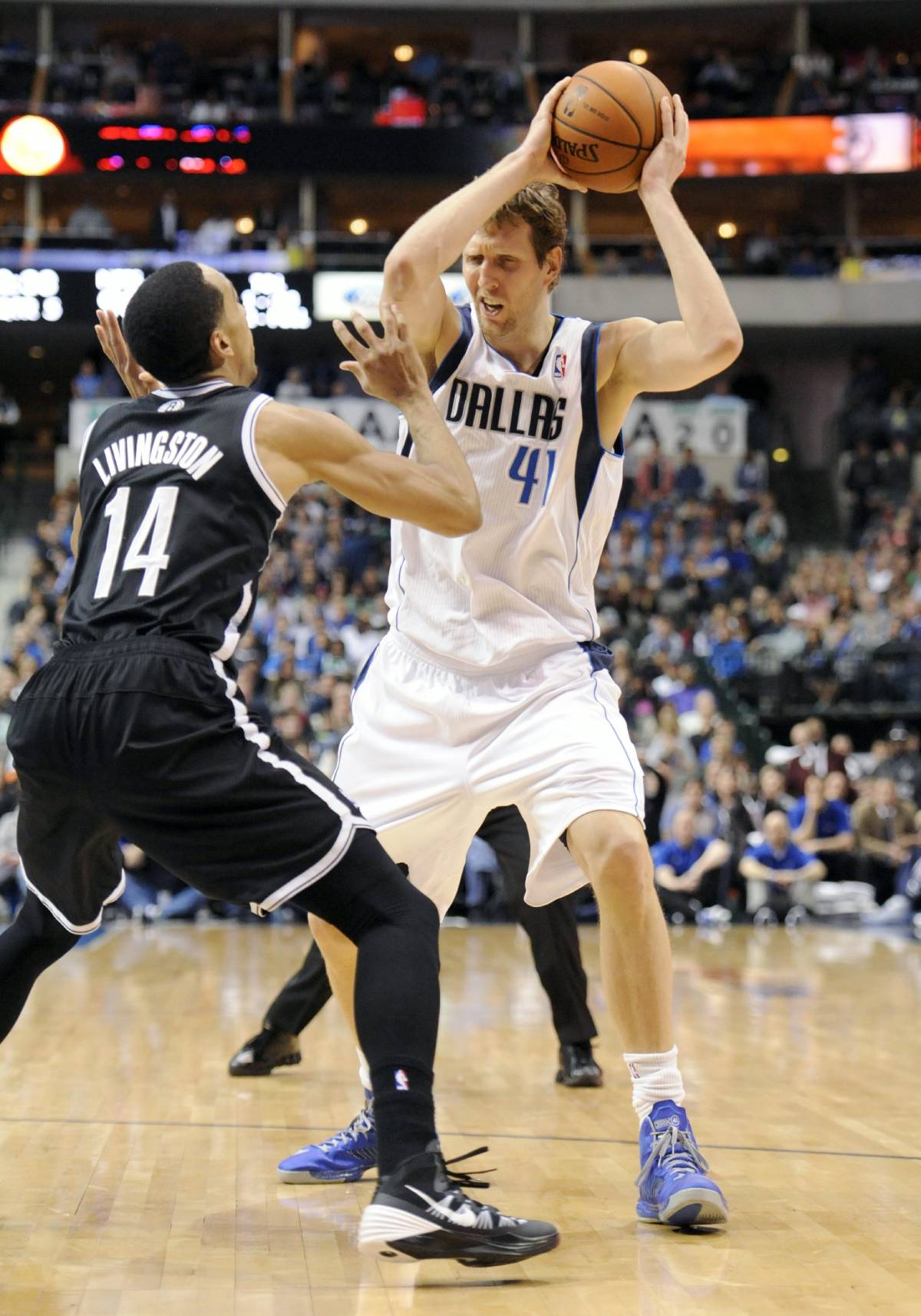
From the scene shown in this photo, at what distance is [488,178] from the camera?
3.88 metres

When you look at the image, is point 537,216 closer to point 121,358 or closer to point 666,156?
point 666,156

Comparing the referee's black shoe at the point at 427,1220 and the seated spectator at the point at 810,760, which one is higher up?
the referee's black shoe at the point at 427,1220

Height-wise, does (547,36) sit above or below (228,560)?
above

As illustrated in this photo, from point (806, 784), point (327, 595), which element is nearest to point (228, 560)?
point (806, 784)

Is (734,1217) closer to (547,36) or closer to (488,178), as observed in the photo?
(488,178)

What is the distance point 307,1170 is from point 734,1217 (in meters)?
1.15

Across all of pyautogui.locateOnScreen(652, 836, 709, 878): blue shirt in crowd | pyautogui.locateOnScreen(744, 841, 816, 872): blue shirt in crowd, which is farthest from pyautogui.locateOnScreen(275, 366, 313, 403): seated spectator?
pyautogui.locateOnScreen(744, 841, 816, 872): blue shirt in crowd

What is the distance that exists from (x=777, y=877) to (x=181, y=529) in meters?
10.3

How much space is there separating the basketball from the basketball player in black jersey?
3.31 ft

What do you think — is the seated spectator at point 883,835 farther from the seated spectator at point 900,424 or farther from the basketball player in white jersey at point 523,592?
the seated spectator at point 900,424

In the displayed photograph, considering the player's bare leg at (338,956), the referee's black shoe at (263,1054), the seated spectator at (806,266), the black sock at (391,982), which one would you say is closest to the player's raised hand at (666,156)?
the black sock at (391,982)

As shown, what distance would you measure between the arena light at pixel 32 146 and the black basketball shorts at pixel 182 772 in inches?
977

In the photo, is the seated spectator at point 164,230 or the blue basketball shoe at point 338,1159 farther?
the seated spectator at point 164,230

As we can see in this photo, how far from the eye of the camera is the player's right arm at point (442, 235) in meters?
3.78
